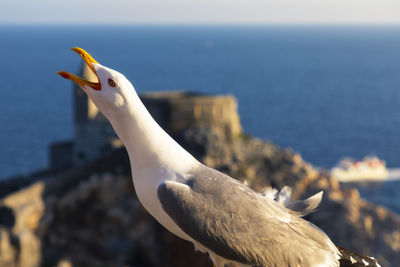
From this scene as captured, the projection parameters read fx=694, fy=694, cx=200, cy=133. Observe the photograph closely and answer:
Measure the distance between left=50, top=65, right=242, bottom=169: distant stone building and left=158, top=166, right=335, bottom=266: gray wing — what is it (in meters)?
30.0

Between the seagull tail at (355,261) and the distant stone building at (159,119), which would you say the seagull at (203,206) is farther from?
the distant stone building at (159,119)

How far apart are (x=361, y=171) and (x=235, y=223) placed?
62410mm

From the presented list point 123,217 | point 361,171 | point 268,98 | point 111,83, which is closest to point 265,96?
point 268,98

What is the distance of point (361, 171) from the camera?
64.6 m

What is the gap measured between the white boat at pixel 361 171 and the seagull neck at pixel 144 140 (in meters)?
60.5

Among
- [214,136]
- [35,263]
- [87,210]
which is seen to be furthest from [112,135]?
[35,263]

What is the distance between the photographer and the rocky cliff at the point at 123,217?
90.6 ft

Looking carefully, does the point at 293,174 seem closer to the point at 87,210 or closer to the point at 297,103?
the point at 87,210

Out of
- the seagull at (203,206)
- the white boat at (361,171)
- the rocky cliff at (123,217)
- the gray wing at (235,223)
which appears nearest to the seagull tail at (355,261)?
the seagull at (203,206)

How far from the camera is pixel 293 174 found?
3353 centimetres

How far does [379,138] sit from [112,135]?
154ft

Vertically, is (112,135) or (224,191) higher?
(224,191)

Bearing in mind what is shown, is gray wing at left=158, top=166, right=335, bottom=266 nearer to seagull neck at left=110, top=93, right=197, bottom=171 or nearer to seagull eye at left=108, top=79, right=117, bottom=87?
seagull neck at left=110, top=93, right=197, bottom=171

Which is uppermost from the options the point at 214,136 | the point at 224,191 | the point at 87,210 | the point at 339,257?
the point at 224,191
